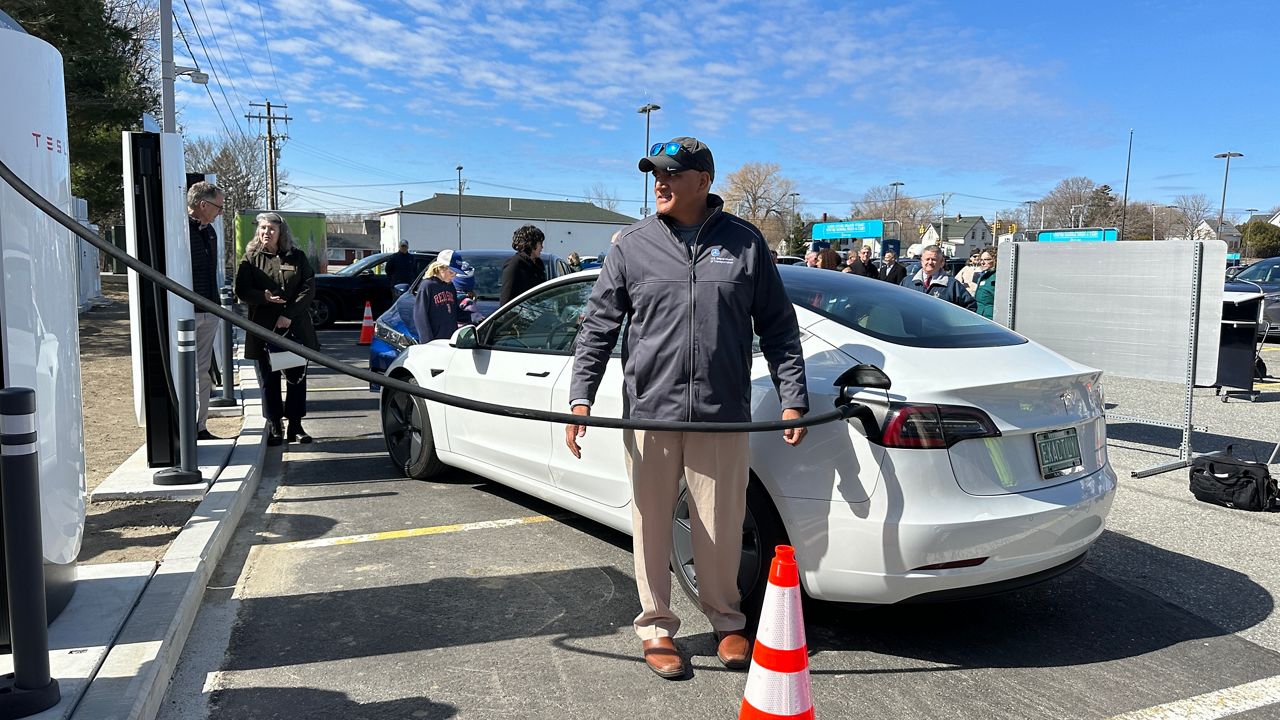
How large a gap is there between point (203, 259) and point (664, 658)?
5153mm

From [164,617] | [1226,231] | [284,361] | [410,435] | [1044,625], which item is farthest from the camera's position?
[1226,231]

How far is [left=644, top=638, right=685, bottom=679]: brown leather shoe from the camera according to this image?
3.30m

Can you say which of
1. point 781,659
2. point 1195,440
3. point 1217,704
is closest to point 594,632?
point 781,659

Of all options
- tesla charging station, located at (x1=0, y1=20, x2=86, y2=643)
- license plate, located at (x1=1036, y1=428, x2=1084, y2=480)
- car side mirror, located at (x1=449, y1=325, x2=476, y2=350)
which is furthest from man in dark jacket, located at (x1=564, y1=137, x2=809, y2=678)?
car side mirror, located at (x1=449, y1=325, x2=476, y2=350)

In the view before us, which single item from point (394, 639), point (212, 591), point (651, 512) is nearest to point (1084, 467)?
point (651, 512)

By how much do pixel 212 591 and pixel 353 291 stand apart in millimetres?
15394

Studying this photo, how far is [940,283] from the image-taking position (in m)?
8.90

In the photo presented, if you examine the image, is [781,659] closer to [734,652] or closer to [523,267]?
[734,652]

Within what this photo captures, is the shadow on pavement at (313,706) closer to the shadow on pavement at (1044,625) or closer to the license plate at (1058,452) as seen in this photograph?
the shadow on pavement at (1044,625)

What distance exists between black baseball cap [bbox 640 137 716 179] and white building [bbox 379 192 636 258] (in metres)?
84.6

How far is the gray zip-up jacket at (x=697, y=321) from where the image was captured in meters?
3.22

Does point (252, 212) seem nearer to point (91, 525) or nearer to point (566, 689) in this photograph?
point (91, 525)

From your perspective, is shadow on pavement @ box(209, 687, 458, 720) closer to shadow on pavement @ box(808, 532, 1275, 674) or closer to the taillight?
shadow on pavement @ box(808, 532, 1275, 674)

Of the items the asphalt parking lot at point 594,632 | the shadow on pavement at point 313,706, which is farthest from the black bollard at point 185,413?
the shadow on pavement at point 313,706
